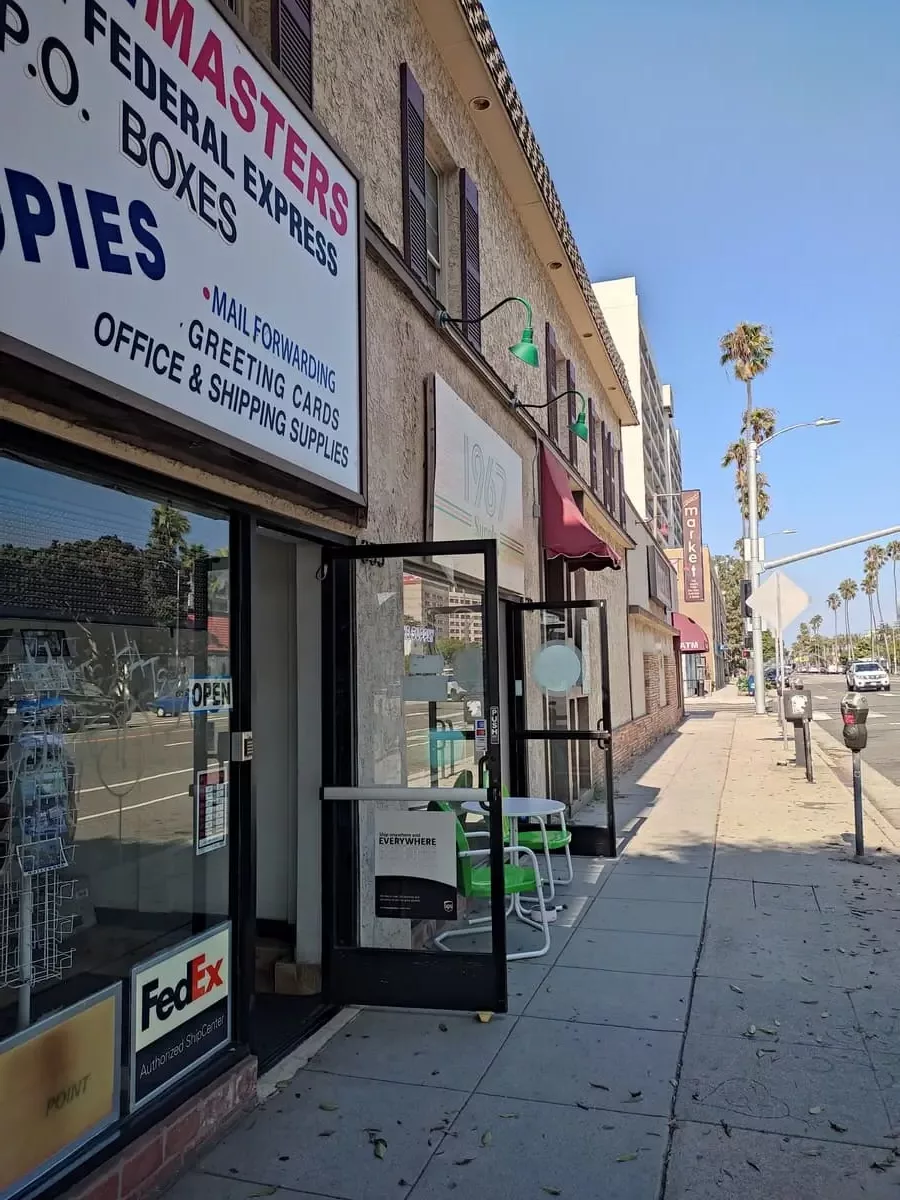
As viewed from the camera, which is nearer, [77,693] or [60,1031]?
[60,1031]

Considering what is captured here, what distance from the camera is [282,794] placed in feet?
18.0

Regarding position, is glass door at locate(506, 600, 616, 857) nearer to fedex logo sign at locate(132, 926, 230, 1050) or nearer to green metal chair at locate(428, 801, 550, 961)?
green metal chair at locate(428, 801, 550, 961)

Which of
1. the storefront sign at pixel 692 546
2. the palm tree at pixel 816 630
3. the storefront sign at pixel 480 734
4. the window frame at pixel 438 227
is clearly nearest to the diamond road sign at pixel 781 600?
the window frame at pixel 438 227

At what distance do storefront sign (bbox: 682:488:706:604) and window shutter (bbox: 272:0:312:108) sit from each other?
39231mm

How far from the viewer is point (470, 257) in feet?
24.5

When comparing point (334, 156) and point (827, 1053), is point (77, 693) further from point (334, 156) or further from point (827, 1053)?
point (827, 1053)

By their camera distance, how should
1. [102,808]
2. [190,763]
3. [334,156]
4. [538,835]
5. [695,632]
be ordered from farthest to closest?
[695,632]
[538,835]
[334,156]
[190,763]
[102,808]

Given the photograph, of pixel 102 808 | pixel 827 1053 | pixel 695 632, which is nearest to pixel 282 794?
pixel 102 808

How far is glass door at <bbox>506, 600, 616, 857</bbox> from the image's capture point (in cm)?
848

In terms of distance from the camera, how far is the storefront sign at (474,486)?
20.2ft

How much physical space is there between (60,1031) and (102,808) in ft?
2.57

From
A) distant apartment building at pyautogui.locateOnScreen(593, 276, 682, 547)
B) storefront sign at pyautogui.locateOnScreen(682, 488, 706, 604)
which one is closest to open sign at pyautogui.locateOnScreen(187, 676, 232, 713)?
distant apartment building at pyautogui.locateOnScreen(593, 276, 682, 547)

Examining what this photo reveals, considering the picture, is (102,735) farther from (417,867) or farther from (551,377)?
(551,377)

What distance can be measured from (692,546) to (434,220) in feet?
122
